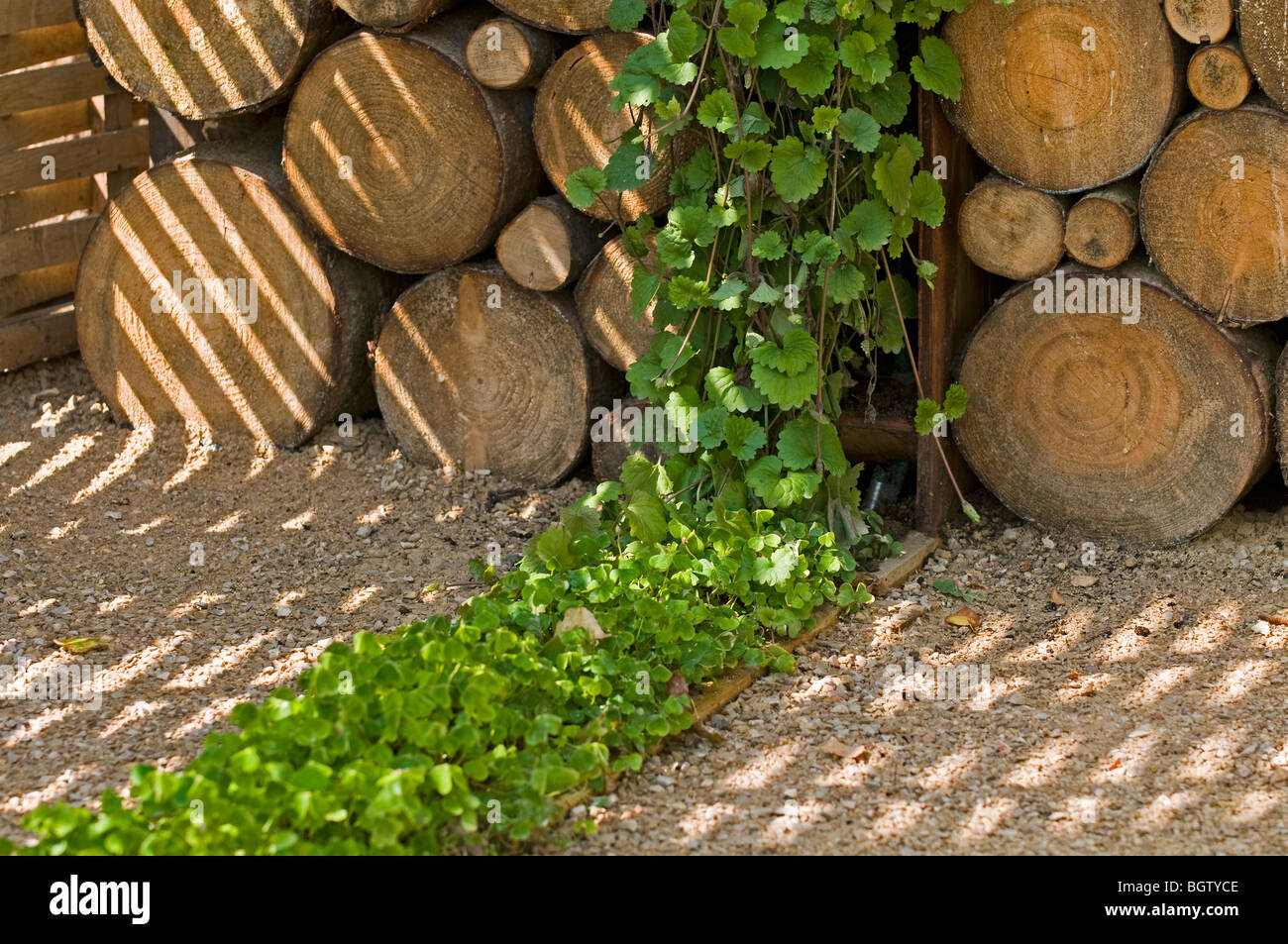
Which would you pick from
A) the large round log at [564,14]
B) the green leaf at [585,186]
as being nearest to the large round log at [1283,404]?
the green leaf at [585,186]

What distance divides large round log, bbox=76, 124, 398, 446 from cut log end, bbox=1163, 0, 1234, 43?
Answer: 2.46m

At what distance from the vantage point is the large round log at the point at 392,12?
3854 mm

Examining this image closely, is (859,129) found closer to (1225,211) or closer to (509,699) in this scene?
(1225,211)

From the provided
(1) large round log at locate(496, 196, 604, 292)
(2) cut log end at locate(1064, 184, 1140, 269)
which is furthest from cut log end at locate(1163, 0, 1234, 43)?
(1) large round log at locate(496, 196, 604, 292)

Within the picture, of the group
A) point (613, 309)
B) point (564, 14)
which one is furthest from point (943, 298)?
point (564, 14)

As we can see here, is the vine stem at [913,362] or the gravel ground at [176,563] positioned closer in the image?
the gravel ground at [176,563]

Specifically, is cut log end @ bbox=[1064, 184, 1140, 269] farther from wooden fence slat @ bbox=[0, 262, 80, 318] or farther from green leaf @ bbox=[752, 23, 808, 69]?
wooden fence slat @ bbox=[0, 262, 80, 318]

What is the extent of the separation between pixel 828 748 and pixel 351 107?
7.72 ft

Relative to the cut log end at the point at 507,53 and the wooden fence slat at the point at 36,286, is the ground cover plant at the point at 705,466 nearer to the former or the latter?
the cut log end at the point at 507,53

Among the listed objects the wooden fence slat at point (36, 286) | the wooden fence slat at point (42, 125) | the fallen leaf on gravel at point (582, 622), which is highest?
the wooden fence slat at point (42, 125)

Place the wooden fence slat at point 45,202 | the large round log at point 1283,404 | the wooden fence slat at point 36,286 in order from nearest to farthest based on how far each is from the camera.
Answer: the large round log at point 1283,404, the wooden fence slat at point 45,202, the wooden fence slat at point 36,286

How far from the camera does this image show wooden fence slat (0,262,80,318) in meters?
5.12

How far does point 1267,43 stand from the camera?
321cm

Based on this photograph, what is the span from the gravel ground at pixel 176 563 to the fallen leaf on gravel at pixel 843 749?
1.15 meters
